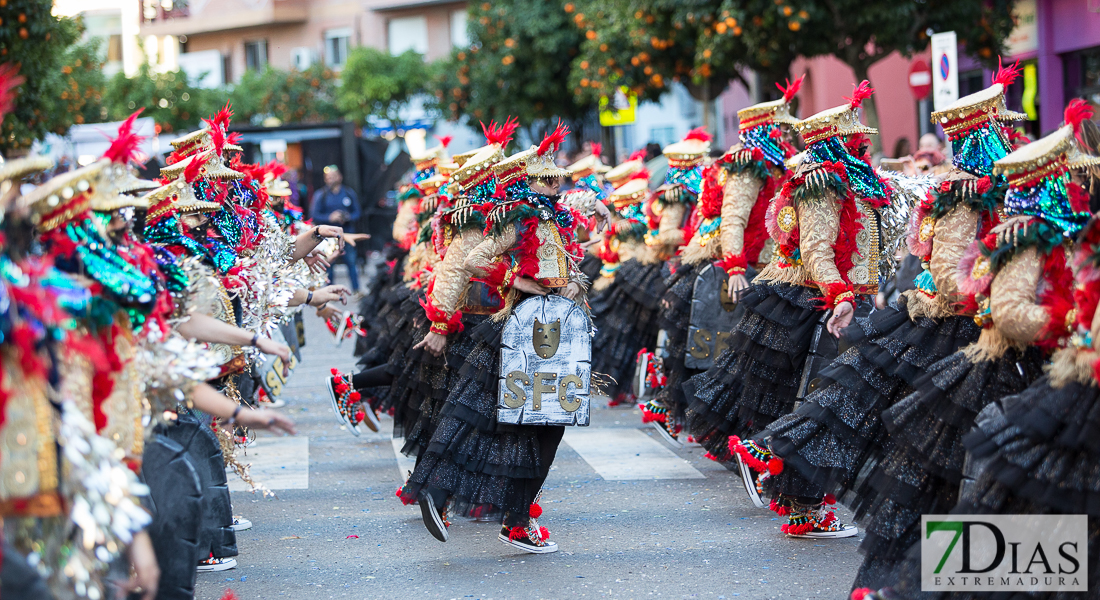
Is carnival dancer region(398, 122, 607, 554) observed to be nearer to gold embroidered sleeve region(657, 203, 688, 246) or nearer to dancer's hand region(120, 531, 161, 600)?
dancer's hand region(120, 531, 161, 600)

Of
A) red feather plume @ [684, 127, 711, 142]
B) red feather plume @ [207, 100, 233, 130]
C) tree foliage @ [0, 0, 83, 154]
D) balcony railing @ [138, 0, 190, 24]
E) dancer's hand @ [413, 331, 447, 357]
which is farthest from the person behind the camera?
balcony railing @ [138, 0, 190, 24]

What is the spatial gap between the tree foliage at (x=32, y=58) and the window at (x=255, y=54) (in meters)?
32.8

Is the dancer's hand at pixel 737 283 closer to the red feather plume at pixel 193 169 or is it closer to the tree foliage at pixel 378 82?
the red feather plume at pixel 193 169

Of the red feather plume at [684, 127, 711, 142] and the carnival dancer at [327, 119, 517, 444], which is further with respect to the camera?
the red feather plume at [684, 127, 711, 142]

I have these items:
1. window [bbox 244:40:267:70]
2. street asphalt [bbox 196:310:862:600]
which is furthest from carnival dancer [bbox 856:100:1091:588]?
window [bbox 244:40:267:70]

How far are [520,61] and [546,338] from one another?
26013 millimetres

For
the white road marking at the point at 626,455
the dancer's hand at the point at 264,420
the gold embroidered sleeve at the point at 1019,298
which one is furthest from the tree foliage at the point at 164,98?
the gold embroidered sleeve at the point at 1019,298

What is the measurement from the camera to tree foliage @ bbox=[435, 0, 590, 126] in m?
29.7

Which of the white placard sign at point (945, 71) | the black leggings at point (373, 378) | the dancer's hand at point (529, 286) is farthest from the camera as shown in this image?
the white placard sign at point (945, 71)

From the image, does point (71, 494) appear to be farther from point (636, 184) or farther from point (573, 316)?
point (636, 184)

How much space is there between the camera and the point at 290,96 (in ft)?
142

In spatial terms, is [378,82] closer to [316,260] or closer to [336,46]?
[336,46]

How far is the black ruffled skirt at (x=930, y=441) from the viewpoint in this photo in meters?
4.11

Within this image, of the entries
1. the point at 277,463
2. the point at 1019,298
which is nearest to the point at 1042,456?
the point at 1019,298
